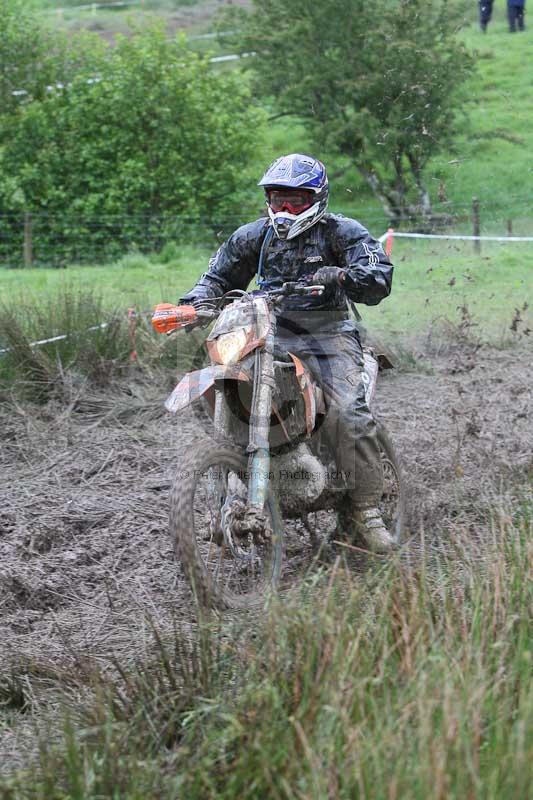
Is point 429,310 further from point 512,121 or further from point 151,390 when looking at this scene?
point 512,121

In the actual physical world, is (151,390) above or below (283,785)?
below

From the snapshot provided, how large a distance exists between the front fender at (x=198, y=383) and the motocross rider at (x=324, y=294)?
59cm

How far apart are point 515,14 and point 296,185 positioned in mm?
29672

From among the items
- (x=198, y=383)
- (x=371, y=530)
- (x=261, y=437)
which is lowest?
(x=371, y=530)

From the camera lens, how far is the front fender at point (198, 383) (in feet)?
15.0

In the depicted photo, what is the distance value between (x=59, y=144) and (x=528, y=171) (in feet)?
36.9

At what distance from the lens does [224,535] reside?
15.2 feet

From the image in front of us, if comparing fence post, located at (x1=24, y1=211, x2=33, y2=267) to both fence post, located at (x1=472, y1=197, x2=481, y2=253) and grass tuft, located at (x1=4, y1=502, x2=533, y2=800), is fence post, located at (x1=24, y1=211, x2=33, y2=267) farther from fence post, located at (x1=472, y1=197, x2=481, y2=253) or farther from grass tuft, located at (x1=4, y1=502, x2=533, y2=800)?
grass tuft, located at (x1=4, y1=502, x2=533, y2=800)

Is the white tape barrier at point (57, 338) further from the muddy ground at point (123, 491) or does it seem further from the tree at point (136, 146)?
the tree at point (136, 146)

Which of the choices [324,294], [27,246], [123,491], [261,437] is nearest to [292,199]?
[324,294]

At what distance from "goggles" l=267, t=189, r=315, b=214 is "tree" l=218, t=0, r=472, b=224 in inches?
451

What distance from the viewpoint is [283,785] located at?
2578 millimetres

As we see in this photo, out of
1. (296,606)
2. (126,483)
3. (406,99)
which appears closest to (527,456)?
(126,483)

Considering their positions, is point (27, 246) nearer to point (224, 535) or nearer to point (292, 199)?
point (292, 199)
